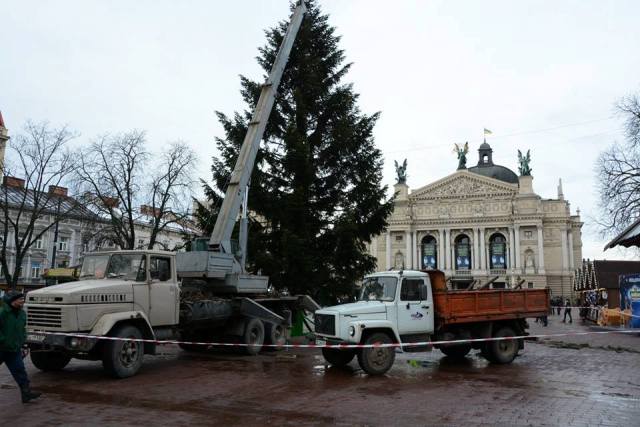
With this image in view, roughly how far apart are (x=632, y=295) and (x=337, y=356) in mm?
19148

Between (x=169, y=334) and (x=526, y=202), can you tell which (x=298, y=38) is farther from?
(x=526, y=202)

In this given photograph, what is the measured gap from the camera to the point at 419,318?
12281 mm

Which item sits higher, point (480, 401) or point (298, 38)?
point (298, 38)

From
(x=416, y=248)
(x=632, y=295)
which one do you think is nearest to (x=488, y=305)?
(x=632, y=295)

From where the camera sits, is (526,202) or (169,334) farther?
(526,202)

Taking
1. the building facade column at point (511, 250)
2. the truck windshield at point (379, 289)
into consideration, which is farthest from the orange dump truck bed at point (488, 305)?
the building facade column at point (511, 250)

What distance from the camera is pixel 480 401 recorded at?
348 inches

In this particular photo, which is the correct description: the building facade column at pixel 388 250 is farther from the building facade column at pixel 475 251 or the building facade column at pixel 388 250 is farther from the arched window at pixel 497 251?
the arched window at pixel 497 251

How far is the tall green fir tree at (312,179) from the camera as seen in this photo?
19.2 meters

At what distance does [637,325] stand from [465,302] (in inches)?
621

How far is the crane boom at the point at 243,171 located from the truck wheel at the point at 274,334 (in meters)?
2.42

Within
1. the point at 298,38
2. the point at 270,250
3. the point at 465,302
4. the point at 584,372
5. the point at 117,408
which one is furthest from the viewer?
the point at 298,38

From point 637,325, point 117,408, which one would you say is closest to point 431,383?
point 117,408

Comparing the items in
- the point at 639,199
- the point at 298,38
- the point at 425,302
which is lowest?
the point at 425,302
